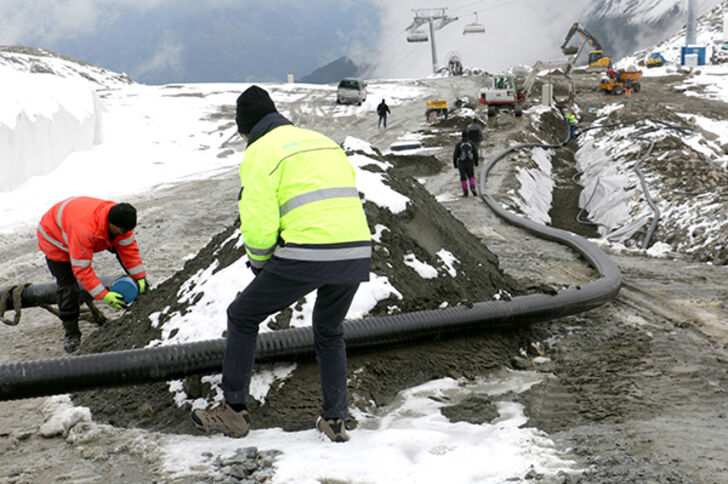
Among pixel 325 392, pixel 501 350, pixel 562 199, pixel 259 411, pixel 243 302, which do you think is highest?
pixel 243 302

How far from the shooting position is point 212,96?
3238 cm

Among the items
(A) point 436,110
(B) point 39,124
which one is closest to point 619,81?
(A) point 436,110

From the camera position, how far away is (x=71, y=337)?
5340mm

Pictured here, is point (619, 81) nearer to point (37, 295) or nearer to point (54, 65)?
point (37, 295)

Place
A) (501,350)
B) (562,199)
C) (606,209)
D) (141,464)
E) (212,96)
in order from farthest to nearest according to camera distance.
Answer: (212,96) < (562,199) < (606,209) < (501,350) < (141,464)

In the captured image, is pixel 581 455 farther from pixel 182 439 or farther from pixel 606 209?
pixel 606 209

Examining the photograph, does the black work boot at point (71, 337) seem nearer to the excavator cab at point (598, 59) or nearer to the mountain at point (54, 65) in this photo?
the excavator cab at point (598, 59)

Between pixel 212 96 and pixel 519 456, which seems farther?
pixel 212 96

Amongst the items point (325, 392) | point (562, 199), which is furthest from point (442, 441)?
point (562, 199)

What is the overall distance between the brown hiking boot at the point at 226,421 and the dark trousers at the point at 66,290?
2.65m

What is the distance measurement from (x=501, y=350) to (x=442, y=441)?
1.74m

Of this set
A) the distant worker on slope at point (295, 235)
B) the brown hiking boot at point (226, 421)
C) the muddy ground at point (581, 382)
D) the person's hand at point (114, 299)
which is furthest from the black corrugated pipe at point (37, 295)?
the distant worker on slope at point (295, 235)

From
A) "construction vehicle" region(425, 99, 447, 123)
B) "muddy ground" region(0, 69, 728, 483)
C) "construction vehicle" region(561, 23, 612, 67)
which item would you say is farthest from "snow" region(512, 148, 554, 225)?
"construction vehicle" region(561, 23, 612, 67)

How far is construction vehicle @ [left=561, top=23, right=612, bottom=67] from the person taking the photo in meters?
33.0
